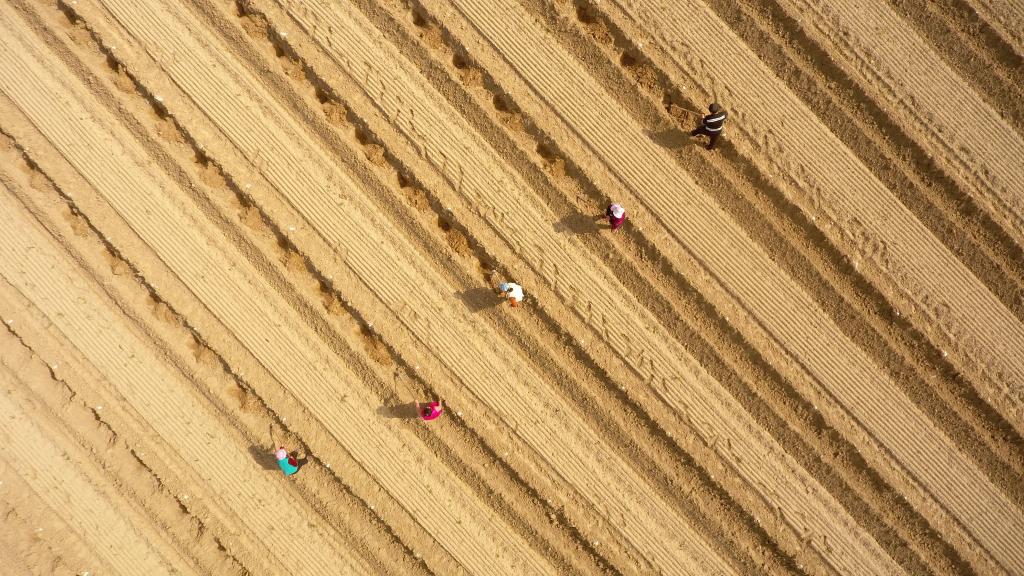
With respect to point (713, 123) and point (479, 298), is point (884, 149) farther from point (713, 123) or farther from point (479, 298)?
point (479, 298)

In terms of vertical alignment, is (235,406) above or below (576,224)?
above

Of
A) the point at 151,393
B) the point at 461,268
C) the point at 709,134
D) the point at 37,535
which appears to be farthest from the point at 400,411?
the point at 709,134

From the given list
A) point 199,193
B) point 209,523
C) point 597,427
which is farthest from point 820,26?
point 209,523

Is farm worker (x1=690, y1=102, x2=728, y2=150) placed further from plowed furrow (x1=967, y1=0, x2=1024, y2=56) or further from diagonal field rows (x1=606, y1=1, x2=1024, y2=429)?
plowed furrow (x1=967, y1=0, x2=1024, y2=56)

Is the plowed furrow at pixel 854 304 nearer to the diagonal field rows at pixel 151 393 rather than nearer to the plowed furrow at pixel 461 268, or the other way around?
the plowed furrow at pixel 461 268

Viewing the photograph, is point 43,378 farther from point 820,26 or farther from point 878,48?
point 878,48

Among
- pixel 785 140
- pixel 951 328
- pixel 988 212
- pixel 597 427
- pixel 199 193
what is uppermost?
pixel 199 193

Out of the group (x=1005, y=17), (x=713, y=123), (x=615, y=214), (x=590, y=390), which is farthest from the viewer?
(x=590, y=390)
